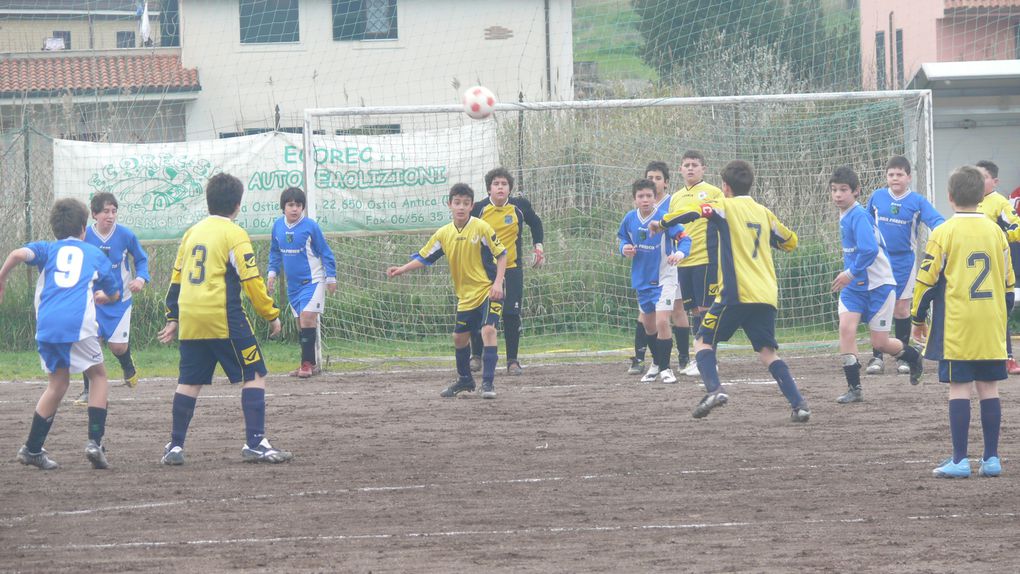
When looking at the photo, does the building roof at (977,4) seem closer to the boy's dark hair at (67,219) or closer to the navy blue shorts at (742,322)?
the navy blue shorts at (742,322)

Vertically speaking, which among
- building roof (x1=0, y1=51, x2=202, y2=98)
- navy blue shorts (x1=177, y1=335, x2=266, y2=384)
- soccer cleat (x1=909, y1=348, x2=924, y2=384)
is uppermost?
building roof (x1=0, y1=51, x2=202, y2=98)

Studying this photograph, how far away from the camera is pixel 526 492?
21.0 ft

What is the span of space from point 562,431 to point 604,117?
6.58 m

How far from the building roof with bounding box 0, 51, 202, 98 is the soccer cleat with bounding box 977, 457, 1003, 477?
1542 centimetres

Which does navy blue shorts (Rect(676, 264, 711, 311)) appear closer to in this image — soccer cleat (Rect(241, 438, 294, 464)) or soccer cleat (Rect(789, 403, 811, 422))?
soccer cleat (Rect(789, 403, 811, 422))

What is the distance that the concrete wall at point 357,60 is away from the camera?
81.9ft

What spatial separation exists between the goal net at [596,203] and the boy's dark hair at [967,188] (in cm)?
723

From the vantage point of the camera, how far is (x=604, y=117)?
14.3 meters

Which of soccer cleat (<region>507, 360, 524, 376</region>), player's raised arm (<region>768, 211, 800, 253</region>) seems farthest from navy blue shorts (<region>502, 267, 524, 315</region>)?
player's raised arm (<region>768, 211, 800, 253</region>)

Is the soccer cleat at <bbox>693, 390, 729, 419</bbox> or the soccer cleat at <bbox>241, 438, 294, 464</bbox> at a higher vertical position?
the soccer cleat at <bbox>693, 390, 729, 419</bbox>

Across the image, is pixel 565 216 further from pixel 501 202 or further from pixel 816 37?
pixel 816 37

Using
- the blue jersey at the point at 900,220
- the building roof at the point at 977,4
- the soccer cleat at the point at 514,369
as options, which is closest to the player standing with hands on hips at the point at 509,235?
the soccer cleat at the point at 514,369

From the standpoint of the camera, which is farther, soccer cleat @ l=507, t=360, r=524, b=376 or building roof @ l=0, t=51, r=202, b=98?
building roof @ l=0, t=51, r=202, b=98

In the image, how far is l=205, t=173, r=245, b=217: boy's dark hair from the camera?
7477mm
